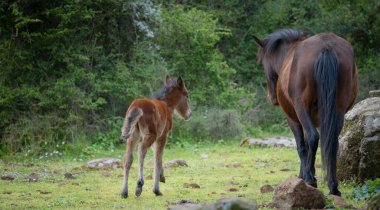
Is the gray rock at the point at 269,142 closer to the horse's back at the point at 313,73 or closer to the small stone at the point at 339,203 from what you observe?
the horse's back at the point at 313,73

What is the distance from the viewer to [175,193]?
9.56 meters

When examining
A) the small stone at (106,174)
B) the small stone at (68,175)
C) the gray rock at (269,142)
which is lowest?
the gray rock at (269,142)

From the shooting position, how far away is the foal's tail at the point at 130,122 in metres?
8.84

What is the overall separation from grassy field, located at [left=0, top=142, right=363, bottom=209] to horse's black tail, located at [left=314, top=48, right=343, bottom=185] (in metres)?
0.63

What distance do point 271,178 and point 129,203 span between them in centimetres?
367

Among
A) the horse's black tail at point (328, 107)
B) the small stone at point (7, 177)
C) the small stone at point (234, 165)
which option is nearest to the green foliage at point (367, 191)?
the horse's black tail at point (328, 107)

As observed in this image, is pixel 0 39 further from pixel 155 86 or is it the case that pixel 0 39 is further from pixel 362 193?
pixel 362 193

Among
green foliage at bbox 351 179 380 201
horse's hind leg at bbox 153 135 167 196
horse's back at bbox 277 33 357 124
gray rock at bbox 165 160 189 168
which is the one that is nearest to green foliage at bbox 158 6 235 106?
gray rock at bbox 165 160 189 168

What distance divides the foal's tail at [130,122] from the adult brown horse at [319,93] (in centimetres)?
214

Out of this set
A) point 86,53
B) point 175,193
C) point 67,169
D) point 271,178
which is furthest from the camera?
point 86,53

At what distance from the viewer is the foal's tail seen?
884 centimetres

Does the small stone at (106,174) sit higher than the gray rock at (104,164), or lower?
higher

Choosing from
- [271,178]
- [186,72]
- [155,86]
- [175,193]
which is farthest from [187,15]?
[175,193]

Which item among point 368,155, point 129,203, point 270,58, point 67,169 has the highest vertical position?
point 270,58
